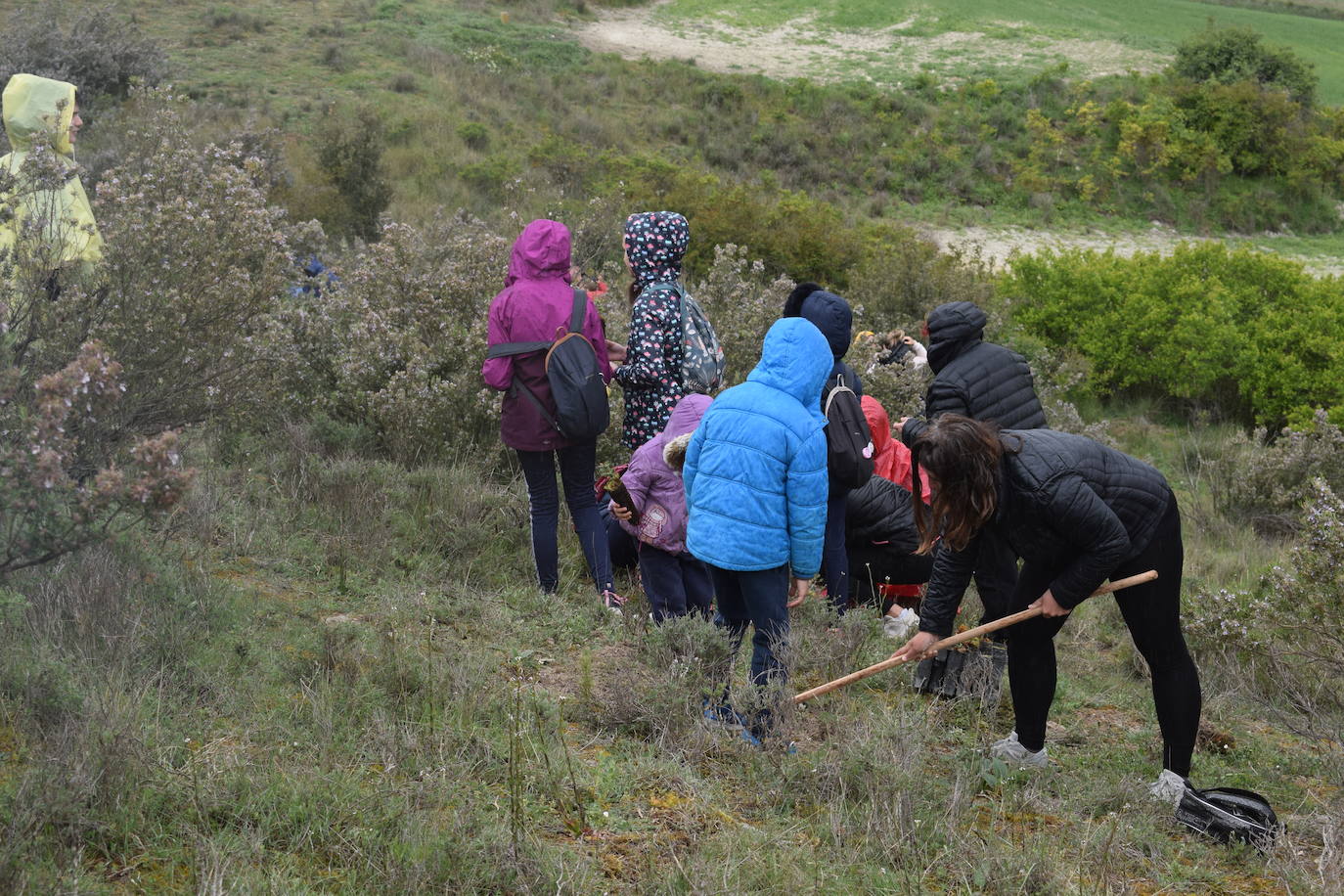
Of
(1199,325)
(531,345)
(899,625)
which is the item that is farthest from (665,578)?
(1199,325)

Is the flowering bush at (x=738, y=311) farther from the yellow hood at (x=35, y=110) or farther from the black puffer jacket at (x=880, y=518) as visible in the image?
the yellow hood at (x=35, y=110)

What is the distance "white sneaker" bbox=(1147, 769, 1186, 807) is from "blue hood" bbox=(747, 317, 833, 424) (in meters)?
1.64

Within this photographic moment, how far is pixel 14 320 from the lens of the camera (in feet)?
14.6

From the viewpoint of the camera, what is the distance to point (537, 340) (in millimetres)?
4996

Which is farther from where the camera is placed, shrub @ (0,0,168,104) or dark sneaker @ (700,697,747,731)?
shrub @ (0,0,168,104)

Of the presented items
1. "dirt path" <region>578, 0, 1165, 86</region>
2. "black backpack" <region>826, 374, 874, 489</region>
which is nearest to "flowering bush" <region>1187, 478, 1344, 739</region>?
"black backpack" <region>826, 374, 874, 489</region>

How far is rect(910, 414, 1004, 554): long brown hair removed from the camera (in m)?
3.37

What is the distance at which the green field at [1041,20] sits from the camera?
2856 centimetres

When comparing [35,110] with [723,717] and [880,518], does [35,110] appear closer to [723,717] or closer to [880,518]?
[723,717]

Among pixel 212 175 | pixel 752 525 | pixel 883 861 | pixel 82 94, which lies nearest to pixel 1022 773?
pixel 883 861

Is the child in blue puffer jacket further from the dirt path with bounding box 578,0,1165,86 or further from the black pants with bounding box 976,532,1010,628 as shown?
the dirt path with bounding box 578,0,1165,86

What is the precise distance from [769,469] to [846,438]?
1.28m

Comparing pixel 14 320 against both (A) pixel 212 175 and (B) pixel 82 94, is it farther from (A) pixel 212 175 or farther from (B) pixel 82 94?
(B) pixel 82 94

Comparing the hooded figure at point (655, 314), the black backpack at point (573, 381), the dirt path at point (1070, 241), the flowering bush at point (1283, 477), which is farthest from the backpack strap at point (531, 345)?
the dirt path at point (1070, 241)
